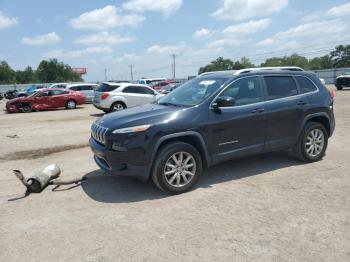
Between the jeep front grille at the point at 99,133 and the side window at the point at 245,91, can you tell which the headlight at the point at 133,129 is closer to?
the jeep front grille at the point at 99,133

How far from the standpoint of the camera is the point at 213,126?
18.9ft

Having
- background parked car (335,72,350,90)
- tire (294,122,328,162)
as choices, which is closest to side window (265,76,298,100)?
tire (294,122,328,162)

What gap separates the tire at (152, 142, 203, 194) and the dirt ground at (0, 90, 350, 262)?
0.54 feet

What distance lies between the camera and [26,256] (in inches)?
151

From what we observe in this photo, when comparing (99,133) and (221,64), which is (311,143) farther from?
(221,64)

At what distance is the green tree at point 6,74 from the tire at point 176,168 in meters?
107

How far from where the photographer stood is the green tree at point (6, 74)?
102312mm

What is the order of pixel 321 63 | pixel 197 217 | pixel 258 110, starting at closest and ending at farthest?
pixel 197 217
pixel 258 110
pixel 321 63

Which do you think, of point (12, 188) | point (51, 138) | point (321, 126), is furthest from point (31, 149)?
point (321, 126)

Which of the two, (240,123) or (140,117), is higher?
(140,117)

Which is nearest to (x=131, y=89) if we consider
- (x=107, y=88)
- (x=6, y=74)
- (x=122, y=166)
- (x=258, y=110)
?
(x=107, y=88)

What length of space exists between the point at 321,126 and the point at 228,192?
270 cm

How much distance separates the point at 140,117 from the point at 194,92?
4.16ft

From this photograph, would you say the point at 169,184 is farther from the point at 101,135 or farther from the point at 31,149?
the point at 31,149
